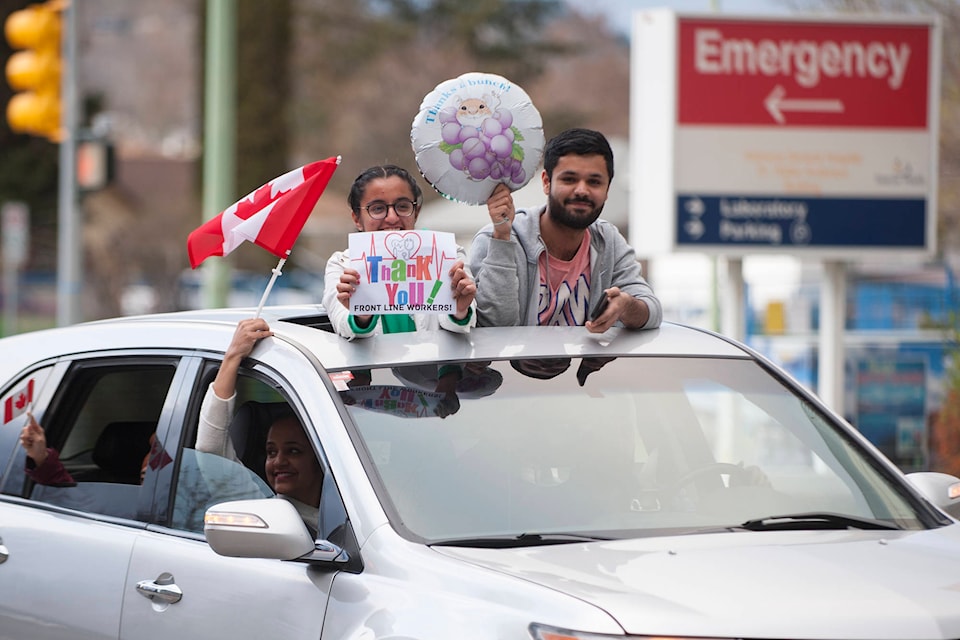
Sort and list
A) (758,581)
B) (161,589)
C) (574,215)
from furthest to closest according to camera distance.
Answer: (574,215), (161,589), (758,581)

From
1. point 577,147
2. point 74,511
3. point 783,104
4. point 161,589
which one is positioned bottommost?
point 161,589

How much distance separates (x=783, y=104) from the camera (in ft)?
37.4

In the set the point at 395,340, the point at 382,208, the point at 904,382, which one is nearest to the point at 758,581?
the point at 395,340

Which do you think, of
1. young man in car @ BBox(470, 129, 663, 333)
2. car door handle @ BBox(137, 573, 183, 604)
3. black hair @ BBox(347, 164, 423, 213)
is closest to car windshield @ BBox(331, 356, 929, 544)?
young man in car @ BBox(470, 129, 663, 333)

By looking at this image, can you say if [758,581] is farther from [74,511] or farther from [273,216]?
[74,511]

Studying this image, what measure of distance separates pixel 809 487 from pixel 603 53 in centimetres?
5051

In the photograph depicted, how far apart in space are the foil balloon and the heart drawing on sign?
421mm

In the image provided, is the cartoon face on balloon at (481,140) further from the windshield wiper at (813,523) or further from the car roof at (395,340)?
the windshield wiper at (813,523)

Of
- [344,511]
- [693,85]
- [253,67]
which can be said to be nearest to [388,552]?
[344,511]

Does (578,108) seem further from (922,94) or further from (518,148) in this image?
(518,148)

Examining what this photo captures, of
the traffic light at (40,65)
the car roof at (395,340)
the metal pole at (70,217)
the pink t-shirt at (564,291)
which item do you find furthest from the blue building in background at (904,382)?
the metal pole at (70,217)

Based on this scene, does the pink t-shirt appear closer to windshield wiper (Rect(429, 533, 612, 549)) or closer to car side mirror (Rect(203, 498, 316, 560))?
windshield wiper (Rect(429, 533, 612, 549))

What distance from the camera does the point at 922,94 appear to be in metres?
11.4

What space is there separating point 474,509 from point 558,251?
5.04 ft
